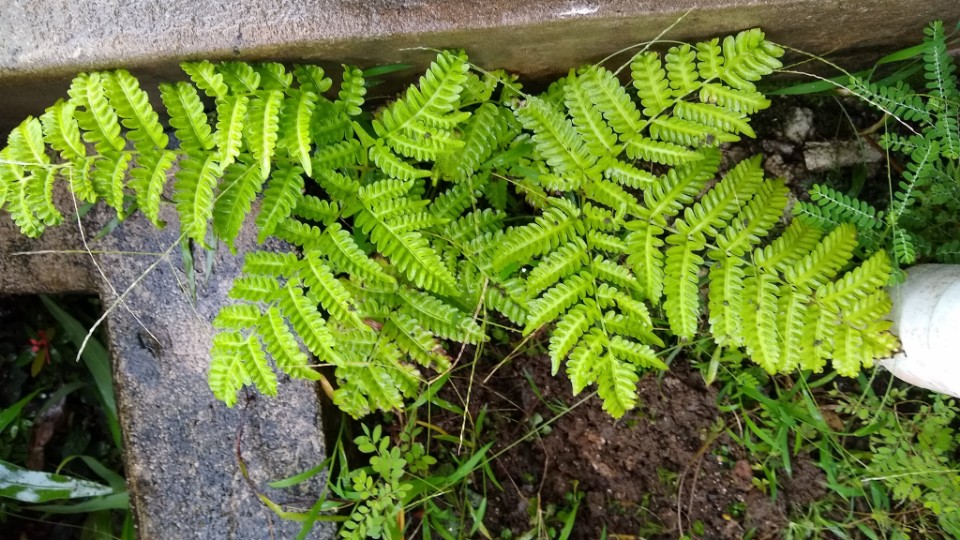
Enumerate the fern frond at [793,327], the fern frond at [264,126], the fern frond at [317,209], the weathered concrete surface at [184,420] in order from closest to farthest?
the fern frond at [264,126] → the fern frond at [793,327] → the fern frond at [317,209] → the weathered concrete surface at [184,420]

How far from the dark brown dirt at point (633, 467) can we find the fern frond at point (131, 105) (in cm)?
165

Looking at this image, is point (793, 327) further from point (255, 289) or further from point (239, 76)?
point (239, 76)

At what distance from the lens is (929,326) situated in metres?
2.27

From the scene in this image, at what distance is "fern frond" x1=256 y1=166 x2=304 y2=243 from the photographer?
2350 millimetres

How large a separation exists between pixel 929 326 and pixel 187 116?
2598mm

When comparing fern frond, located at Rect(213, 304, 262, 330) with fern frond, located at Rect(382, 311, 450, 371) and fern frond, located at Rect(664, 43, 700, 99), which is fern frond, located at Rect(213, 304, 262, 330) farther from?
fern frond, located at Rect(664, 43, 700, 99)

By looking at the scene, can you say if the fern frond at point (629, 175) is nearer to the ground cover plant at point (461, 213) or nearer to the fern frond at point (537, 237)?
the ground cover plant at point (461, 213)

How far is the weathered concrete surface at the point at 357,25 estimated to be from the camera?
2223 mm

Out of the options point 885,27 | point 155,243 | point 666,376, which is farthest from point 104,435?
point 885,27

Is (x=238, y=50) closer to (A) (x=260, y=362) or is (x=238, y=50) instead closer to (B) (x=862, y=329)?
(A) (x=260, y=362)

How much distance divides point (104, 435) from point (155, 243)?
1320mm

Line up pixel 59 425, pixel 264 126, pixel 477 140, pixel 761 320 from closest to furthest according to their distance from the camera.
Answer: pixel 264 126 → pixel 761 320 → pixel 477 140 → pixel 59 425

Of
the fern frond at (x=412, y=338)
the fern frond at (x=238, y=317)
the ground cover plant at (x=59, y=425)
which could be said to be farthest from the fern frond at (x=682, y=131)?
the ground cover plant at (x=59, y=425)

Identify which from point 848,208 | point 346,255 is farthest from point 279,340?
point 848,208
